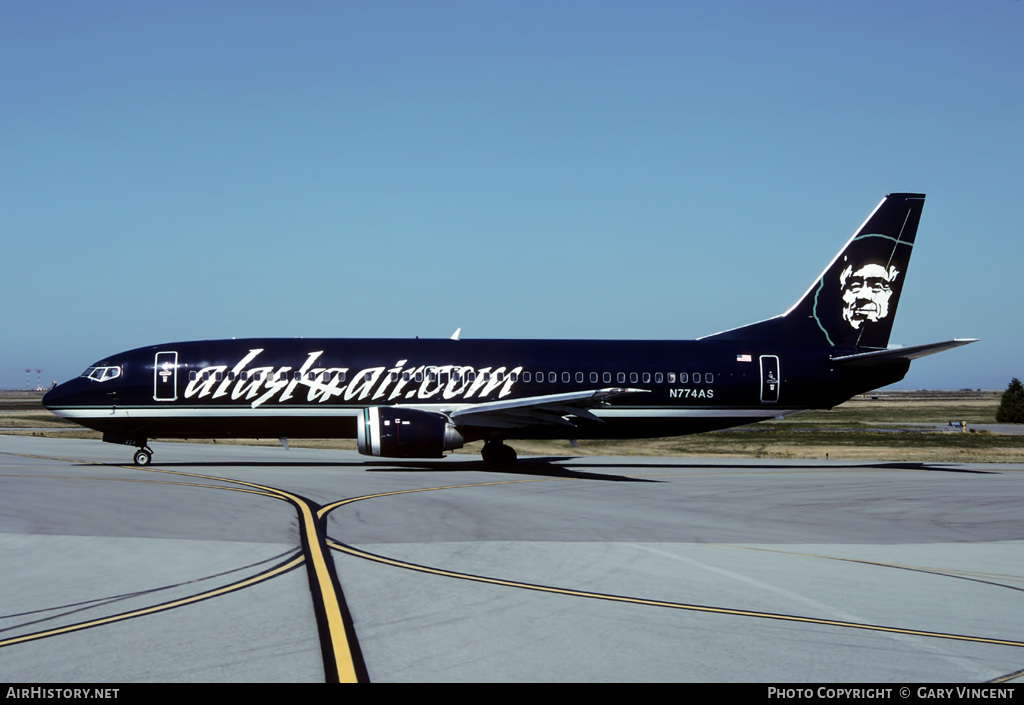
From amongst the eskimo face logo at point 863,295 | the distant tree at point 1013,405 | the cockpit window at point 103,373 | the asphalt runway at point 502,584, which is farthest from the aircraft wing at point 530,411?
the distant tree at point 1013,405

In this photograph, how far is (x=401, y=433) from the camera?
30.8 metres

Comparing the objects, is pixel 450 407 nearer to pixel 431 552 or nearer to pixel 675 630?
pixel 431 552

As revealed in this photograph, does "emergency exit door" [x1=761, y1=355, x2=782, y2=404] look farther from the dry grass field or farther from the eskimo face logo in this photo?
the dry grass field

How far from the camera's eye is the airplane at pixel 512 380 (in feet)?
109

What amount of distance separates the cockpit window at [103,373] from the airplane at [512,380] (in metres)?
0.05

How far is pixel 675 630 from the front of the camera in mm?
9523

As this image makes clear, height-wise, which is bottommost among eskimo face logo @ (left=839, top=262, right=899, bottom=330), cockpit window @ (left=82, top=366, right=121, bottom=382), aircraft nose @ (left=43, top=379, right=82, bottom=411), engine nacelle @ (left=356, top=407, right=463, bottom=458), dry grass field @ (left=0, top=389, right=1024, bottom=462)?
dry grass field @ (left=0, top=389, right=1024, bottom=462)

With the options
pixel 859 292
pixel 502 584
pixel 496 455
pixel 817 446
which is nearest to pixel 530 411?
pixel 496 455

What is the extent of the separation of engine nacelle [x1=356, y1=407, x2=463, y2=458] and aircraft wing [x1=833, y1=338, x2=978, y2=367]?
56.1 ft

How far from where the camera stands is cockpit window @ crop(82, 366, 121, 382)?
33.3 m

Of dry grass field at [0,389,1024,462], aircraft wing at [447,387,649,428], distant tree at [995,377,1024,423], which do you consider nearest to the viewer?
aircraft wing at [447,387,649,428]

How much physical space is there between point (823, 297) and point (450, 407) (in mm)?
16666

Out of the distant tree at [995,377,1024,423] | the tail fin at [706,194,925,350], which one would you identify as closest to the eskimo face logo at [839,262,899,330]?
the tail fin at [706,194,925,350]
